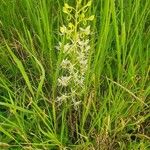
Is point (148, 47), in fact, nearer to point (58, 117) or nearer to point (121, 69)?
point (121, 69)

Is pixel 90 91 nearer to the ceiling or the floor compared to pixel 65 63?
nearer to the floor

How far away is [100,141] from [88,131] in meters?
0.08

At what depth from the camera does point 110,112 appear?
110 centimetres

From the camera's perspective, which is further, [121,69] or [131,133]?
[131,133]

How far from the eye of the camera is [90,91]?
3.74 ft

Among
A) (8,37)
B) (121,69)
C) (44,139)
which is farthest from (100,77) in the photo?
(8,37)

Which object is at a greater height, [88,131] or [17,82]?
[17,82]

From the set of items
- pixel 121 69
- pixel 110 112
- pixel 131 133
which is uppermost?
pixel 121 69

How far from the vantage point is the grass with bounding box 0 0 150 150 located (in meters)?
1.09

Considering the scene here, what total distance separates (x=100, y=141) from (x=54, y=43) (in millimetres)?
368

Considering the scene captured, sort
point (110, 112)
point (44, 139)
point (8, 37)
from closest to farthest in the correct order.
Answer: point (110, 112) → point (44, 139) → point (8, 37)

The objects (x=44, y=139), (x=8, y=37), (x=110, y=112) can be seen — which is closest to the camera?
(x=110, y=112)

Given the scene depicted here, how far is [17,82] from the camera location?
50.4 inches

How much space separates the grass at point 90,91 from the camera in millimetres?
1087
